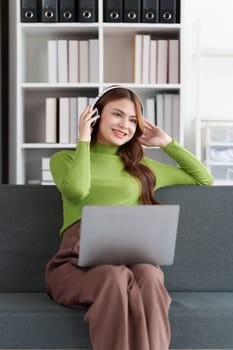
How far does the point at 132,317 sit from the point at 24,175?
2.51m

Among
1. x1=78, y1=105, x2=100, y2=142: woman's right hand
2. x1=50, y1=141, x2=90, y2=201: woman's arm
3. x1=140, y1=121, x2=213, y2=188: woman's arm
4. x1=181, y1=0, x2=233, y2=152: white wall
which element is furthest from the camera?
→ x1=181, y1=0, x2=233, y2=152: white wall

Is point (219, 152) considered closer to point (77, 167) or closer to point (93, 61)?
point (93, 61)

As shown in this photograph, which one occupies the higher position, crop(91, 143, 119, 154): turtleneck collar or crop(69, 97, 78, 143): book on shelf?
crop(69, 97, 78, 143): book on shelf

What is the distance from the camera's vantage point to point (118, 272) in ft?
6.89

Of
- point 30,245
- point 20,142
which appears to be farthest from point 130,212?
point 20,142

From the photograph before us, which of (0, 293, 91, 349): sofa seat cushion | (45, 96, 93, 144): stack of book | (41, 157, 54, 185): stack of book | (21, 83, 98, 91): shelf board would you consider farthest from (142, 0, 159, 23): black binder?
(0, 293, 91, 349): sofa seat cushion

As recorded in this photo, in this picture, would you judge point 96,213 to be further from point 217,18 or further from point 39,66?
point 217,18

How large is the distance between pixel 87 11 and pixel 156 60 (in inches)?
21.1

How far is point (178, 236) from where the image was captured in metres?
2.59

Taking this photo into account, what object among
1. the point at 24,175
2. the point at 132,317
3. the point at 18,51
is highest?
the point at 18,51

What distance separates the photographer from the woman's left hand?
8.87 ft

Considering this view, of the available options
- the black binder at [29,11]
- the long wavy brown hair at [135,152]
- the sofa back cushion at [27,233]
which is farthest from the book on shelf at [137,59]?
the sofa back cushion at [27,233]

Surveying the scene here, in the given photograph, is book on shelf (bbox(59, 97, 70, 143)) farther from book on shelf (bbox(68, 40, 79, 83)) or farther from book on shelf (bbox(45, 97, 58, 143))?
book on shelf (bbox(68, 40, 79, 83))

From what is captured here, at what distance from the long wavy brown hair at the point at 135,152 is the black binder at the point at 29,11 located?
191 centimetres
